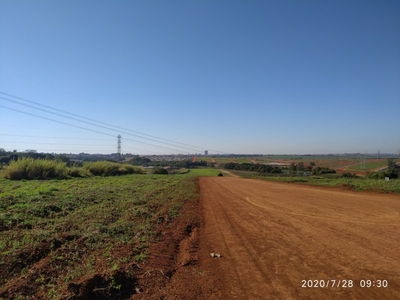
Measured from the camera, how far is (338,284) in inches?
191

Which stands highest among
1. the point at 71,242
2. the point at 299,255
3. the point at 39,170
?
the point at 39,170

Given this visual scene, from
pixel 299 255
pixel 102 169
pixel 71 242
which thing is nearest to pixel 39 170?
pixel 102 169

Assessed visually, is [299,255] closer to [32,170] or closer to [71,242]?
[71,242]

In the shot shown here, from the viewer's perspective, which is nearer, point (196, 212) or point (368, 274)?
point (368, 274)

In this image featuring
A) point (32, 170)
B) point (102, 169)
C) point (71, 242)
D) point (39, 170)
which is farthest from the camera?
point (102, 169)

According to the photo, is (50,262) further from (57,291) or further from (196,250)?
(196,250)

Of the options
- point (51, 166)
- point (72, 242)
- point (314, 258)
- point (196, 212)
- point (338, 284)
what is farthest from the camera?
point (51, 166)

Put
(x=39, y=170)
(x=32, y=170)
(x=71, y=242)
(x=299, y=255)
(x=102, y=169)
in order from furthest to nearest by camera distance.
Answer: (x=102, y=169) < (x=39, y=170) < (x=32, y=170) < (x=71, y=242) < (x=299, y=255)

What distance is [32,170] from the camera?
102 feet

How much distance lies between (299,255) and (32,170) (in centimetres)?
3341

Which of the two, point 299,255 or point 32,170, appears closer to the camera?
point 299,255

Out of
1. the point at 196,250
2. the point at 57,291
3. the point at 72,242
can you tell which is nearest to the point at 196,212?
the point at 196,250

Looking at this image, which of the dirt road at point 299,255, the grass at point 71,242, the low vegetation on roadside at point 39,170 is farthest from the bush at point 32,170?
the dirt road at point 299,255

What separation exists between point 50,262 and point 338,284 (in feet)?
18.3
